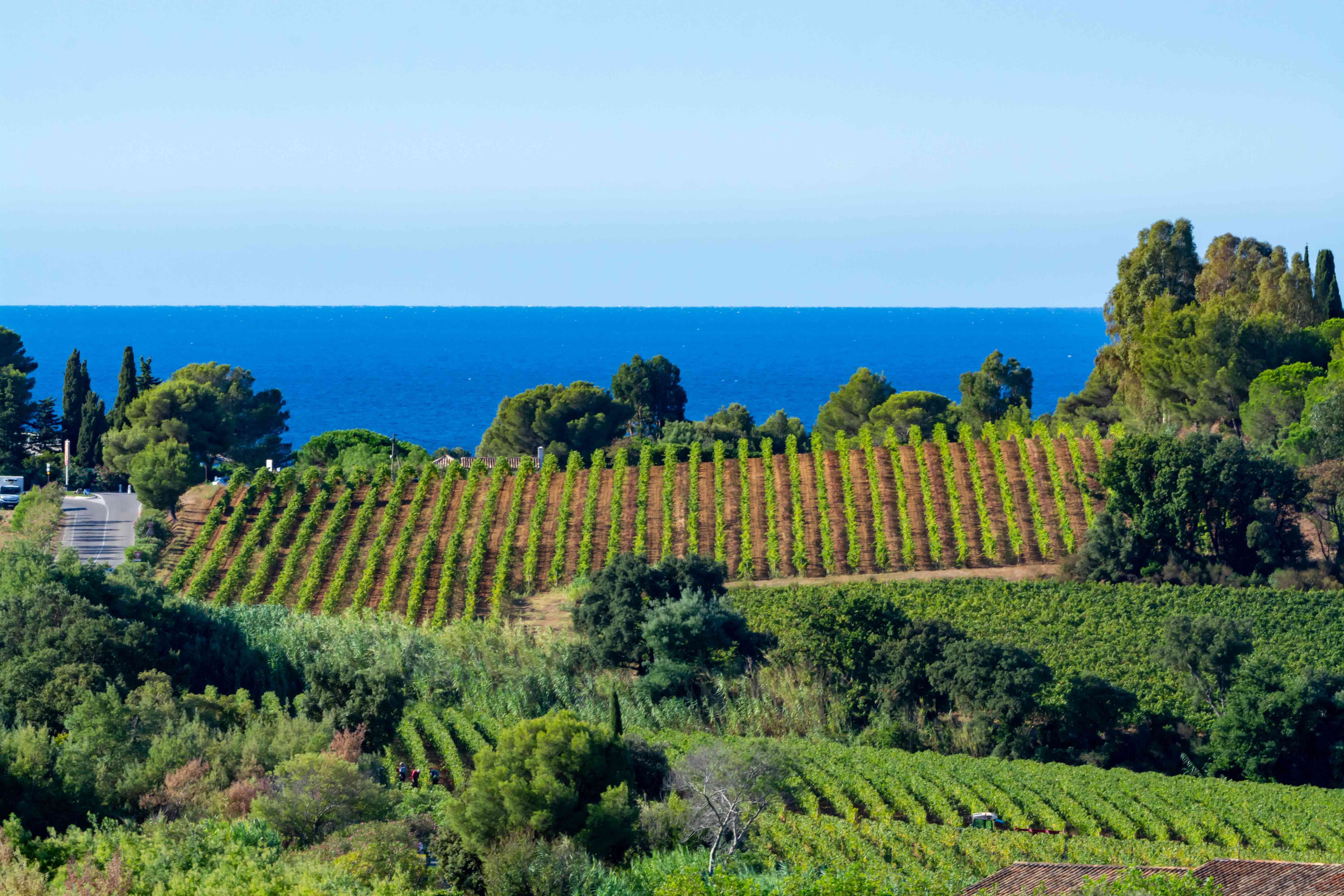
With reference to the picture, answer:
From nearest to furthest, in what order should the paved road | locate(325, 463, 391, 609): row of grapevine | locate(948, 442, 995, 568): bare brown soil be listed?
locate(325, 463, 391, 609): row of grapevine, locate(948, 442, 995, 568): bare brown soil, the paved road

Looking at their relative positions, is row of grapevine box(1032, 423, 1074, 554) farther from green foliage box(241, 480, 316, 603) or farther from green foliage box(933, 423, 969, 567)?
green foliage box(241, 480, 316, 603)

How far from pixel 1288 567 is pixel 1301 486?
102 inches

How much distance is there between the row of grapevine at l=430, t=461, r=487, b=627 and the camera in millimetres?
40094

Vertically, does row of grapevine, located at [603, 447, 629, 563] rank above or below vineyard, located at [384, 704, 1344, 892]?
above

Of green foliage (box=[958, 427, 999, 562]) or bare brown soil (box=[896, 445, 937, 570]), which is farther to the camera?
green foliage (box=[958, 427, 999, 562])

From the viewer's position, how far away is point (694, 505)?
46562mm

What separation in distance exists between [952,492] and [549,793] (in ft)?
95.2

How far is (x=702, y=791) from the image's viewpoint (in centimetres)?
2209

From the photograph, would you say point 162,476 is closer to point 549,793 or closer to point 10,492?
point 10,492

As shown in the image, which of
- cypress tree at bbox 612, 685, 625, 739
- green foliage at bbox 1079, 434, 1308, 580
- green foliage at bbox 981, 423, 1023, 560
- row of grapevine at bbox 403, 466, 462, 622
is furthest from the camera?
green foliage at bbox 981, 423, 1023, 560

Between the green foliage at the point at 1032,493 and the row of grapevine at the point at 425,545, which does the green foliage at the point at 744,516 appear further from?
the row of grapevine at the point at 425,545

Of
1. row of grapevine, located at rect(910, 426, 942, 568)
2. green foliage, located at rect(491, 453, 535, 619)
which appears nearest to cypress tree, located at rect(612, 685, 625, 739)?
green foliage, located at rect(491, 453, 535, 619)

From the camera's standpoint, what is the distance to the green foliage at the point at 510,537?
4056cm

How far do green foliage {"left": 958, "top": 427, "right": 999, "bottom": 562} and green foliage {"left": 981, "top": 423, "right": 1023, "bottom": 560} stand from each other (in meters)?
0.49
